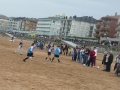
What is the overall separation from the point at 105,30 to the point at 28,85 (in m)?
97.1

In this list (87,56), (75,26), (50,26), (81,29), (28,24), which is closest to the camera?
(87,56)

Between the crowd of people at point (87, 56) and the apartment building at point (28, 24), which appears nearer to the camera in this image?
the crowd of people at point (87, 56)

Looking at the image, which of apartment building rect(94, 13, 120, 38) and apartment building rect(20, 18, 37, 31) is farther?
apartment building rect(20, 18, 37, 31)

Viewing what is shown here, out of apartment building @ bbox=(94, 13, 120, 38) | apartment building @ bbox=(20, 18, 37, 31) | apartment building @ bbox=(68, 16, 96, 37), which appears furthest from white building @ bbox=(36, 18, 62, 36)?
apartment building @ bbox=(94, 13, 120, 38)

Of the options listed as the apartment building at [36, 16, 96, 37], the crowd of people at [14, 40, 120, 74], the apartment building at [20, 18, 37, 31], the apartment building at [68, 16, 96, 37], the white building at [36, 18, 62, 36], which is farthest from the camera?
the apartment building at [20, 18, 37, 31]

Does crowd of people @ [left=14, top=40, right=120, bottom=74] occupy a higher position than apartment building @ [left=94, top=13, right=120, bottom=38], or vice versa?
apartment building @ [left=94, top=13, right=120, bottom=38]

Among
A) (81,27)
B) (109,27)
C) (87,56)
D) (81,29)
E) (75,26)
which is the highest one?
(109,27)

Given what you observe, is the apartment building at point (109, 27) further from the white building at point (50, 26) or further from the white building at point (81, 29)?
the white building at point (50, 26)

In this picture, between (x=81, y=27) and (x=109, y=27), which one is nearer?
(x=109, y=27)

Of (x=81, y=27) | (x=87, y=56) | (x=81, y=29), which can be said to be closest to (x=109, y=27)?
(x=81, y=27)

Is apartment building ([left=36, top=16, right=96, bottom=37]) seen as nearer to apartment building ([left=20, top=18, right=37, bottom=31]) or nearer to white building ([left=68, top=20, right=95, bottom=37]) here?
white building ([left=68, top=20, right=95, bottom=37])

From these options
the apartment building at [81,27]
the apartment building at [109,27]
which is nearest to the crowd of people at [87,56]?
the apartment building at [109,27]

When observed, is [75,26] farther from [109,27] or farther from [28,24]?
[28,24]

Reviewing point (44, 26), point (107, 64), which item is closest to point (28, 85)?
point (107, 64)
